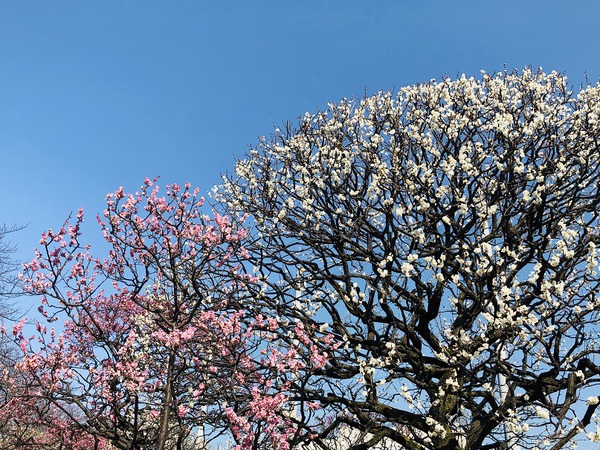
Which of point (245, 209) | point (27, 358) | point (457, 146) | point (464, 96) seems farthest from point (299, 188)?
point (27, 358)

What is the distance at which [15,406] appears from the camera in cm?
1003

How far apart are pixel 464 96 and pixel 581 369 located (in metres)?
7.05

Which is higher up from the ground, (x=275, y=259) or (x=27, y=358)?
(x=275, y=259)

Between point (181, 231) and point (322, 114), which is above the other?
point (322, 114)

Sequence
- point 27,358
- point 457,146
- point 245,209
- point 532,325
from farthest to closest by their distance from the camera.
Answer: point 245,209 < point 457,146 < point 532,325 < point 27,358

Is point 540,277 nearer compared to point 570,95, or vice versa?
point 540,277

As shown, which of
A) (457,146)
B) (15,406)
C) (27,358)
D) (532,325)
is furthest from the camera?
(457,146)

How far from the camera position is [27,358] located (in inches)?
337

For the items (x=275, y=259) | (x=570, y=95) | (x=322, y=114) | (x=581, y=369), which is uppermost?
(x=322, y=114)

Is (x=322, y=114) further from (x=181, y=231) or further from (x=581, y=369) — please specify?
(x=581, y=369)

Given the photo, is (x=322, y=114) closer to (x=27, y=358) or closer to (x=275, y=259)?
(x=275, y=259)

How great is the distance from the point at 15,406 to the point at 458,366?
875 centimetres

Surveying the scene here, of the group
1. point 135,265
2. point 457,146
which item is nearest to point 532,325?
point 457,146

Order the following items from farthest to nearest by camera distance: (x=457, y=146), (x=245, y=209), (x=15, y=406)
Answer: (x=245, y=209), (x=457, y=146), (x=15, y=406)
